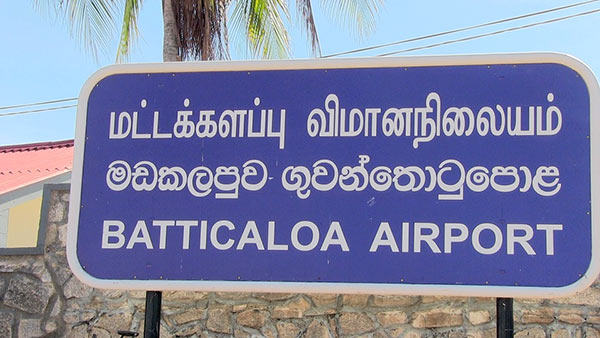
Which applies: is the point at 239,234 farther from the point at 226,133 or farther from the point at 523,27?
the point at 523,27

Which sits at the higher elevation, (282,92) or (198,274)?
(282,92)

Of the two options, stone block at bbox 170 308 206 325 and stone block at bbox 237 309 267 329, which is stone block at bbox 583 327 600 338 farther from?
stone block at bbox 170 308 206 325

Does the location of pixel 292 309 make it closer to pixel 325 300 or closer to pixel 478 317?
pixel 325 300

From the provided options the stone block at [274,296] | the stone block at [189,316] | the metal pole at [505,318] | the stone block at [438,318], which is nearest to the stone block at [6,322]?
the stone block at [189,316]

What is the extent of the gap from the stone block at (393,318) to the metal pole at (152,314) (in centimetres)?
230

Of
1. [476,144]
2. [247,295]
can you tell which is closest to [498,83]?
[476,144]

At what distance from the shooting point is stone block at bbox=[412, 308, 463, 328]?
5102mm

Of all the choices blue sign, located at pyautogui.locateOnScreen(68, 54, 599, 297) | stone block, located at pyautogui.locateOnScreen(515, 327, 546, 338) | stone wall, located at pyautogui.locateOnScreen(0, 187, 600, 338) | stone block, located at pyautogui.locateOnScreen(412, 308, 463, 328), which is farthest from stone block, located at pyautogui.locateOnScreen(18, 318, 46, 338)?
stone block, located at pyautogui.locateOnScreen(515, 327, 546, 338)

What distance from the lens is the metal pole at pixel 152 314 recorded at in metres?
3.16

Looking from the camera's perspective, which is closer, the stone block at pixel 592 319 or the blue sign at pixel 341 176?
the blue sign at pixel 341 176

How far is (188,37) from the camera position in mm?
8945

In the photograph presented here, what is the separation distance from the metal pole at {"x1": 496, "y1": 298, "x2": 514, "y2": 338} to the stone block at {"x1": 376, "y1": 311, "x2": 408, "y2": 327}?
2164mm

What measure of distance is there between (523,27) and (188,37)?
21.6ft

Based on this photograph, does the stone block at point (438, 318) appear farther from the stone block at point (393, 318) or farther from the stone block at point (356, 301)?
the stone block at point (356, 301)
